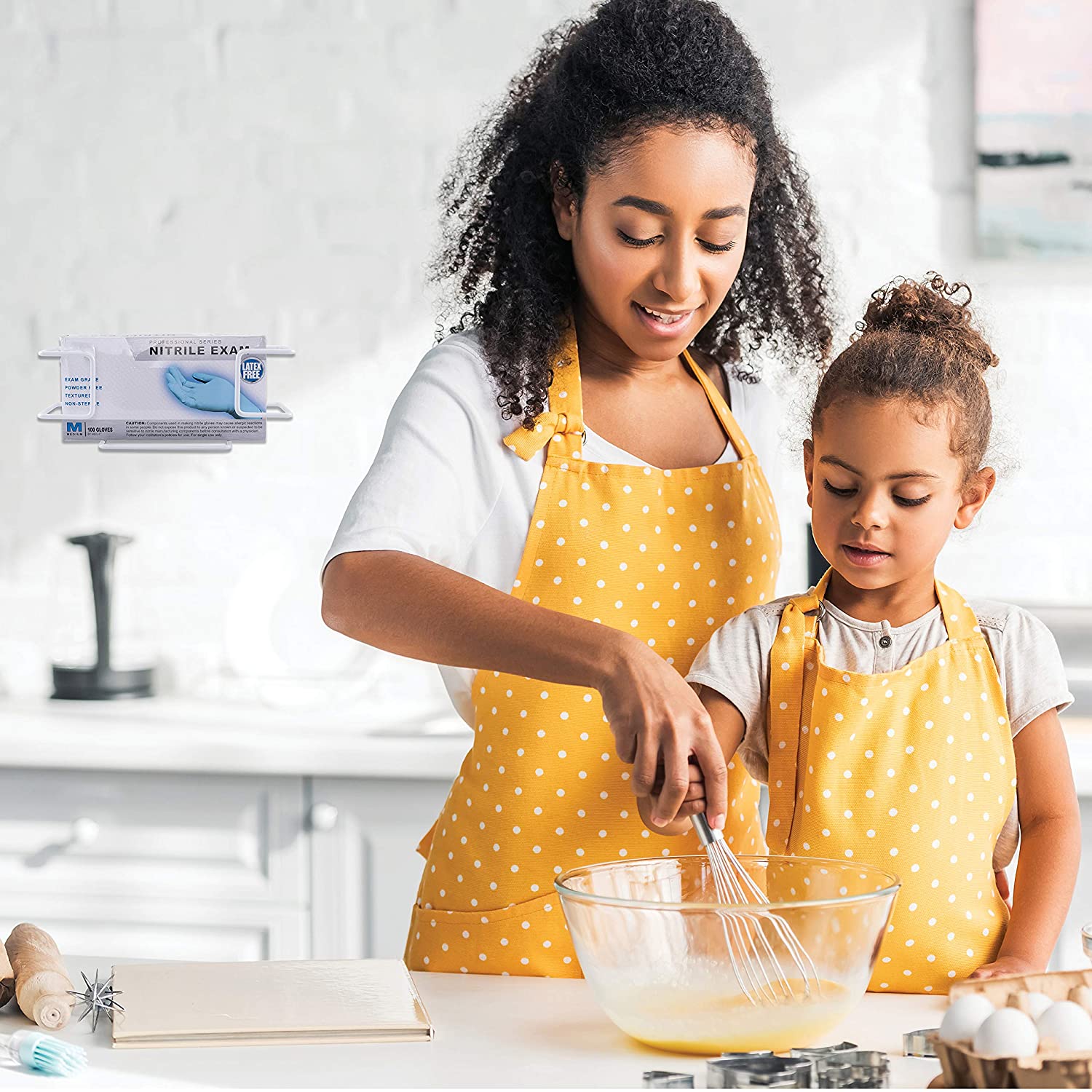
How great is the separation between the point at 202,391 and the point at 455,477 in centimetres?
20

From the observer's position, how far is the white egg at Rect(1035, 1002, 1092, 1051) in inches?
27.3

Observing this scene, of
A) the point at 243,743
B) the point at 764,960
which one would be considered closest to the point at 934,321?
the point at 764,960

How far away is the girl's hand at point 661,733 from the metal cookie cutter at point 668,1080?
16 cm

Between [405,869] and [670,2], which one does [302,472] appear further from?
[670,2]

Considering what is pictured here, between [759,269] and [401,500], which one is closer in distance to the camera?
[401,500]

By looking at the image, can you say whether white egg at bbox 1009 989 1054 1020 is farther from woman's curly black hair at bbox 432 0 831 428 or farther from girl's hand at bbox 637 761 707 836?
woman's curly black hair at bbox 432 0 831 428

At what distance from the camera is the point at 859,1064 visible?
0.73 metres

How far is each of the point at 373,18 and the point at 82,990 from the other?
176 centimetres

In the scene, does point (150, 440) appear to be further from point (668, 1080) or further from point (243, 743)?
A: point (243, 743)

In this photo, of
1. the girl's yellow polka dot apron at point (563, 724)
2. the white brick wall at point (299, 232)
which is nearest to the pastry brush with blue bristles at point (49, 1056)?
the girl's yellow polka dot apron at point (563, 724)

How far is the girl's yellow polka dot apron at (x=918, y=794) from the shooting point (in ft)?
3.33

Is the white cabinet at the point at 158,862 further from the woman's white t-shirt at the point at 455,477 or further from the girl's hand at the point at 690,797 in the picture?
the girl's hand at the point at 690,797

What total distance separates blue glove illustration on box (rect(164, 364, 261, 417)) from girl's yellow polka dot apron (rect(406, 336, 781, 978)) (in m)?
0.23

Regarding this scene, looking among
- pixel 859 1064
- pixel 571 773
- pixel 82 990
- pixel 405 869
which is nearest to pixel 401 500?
pixel 571 773
